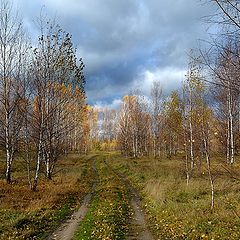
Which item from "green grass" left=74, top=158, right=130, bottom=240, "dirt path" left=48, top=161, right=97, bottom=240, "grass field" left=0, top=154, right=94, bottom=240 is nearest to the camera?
"green grass" left=74, top=158, right=130, bottom=240

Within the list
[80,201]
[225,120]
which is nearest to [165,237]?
[80,201]

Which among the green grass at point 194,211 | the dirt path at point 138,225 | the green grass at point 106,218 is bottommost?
the dirt path at point 138,225

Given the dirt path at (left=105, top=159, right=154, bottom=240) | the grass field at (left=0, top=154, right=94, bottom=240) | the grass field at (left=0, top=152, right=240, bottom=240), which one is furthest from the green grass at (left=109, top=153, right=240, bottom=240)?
the grass field at (left=0, top=154, right=94, bottom=240)

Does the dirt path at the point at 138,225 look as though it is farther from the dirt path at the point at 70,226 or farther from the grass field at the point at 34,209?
the grass field at the point at 34,209

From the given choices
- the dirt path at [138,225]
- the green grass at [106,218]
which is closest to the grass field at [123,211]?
the green grass at [106,218]

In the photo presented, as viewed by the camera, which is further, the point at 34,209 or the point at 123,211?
the point at 123,211

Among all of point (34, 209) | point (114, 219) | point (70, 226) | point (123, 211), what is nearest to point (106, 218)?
point (114, 219)

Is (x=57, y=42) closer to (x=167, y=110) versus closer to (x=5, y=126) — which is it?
(x=5, y=126)

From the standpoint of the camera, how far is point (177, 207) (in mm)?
14680

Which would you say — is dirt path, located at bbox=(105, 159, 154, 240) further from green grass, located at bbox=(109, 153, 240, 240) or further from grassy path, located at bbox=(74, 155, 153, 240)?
green grass, located at bbox=(109, 153, 240, 240)

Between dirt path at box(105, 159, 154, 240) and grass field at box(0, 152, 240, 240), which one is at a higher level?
grass field at box(0, 152, 240, 240)

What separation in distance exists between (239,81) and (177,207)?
1079 cm

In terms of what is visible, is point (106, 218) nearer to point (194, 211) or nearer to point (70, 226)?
point (70, 226)

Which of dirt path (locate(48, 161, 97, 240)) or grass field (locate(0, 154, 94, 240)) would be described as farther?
grass field (locate(0, 154, 94, 240))
